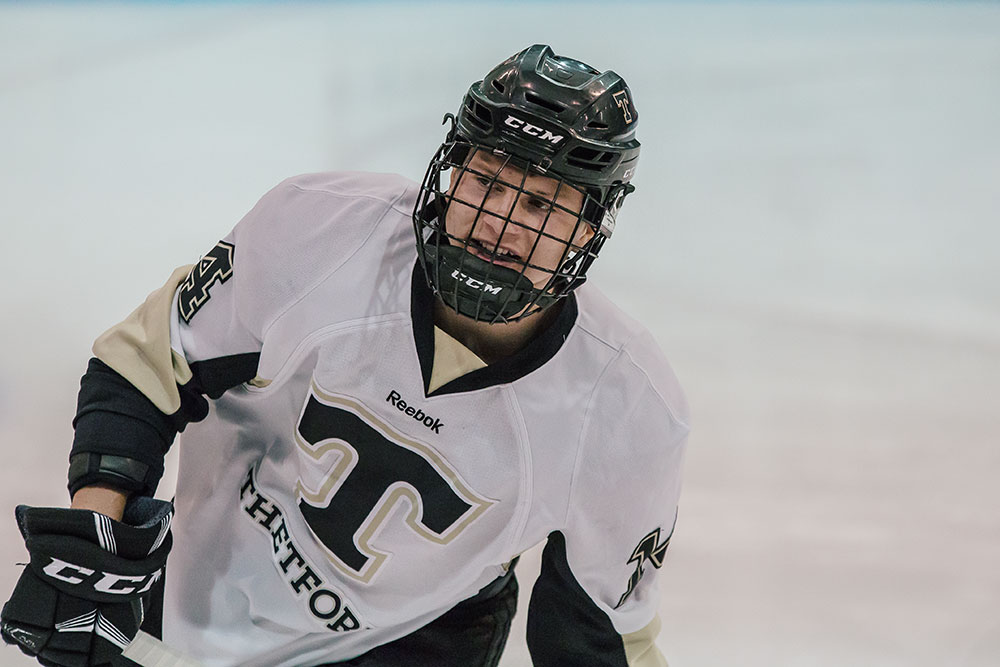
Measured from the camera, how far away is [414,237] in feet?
5.16

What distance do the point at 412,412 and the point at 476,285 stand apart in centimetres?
22

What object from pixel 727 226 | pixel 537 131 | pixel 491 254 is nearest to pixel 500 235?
pixel 491 254

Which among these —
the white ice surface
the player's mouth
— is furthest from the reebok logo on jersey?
the white ice surface

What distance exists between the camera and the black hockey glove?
4.50 feet

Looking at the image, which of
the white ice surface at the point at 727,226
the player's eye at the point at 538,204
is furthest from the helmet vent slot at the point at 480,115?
the white ice surface at the point at 727,226

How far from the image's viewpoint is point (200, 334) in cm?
157

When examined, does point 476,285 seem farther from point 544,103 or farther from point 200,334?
point 200,334

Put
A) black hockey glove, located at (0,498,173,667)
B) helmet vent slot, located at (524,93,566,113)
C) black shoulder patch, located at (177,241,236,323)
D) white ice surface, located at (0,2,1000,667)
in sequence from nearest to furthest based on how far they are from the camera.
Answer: black hockey glove, located at (0,498,173,667)
helmet vent slot, located at (524,93,566,113)
black shoulder patch, located at (177,241,236,323)
white ice surface, located at (0,2,1000,667)

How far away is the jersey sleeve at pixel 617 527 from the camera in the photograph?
154cm

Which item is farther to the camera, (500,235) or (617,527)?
(617,527)

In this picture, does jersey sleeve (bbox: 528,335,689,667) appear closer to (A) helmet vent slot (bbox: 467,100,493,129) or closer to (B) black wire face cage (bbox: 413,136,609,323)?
(B) black wire face cage (bbox: 413,136,609,323)

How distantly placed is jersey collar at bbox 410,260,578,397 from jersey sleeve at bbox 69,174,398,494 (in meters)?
0.12

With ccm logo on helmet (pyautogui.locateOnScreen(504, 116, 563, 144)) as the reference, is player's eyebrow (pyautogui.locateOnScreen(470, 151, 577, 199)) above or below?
below

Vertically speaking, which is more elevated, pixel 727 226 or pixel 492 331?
pixel 492 331
